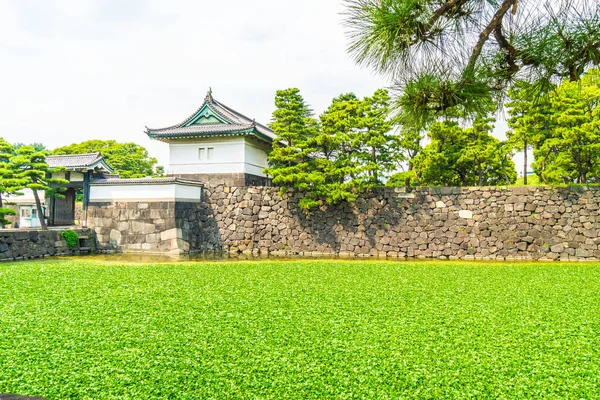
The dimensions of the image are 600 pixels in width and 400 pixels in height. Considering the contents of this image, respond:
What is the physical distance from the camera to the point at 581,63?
2.55m

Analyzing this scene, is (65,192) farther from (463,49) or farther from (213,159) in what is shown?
(463,49)

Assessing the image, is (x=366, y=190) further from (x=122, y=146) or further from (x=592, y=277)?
(x=122, y=146)

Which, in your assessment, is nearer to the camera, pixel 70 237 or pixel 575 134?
pixel 575 134

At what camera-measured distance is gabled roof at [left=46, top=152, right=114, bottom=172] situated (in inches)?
472

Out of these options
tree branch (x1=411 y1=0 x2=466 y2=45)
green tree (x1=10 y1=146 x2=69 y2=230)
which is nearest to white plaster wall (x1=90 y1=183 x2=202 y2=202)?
green tree (x1=10 y1=146 x2=69 y2=230)

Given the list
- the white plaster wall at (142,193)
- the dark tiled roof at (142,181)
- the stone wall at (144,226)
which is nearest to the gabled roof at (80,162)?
the dark tiled roof at (142,181)

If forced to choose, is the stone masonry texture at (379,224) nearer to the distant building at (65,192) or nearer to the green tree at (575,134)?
the green tree at (575,134)

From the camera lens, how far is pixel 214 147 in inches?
507

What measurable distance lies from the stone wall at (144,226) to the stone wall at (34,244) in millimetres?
667

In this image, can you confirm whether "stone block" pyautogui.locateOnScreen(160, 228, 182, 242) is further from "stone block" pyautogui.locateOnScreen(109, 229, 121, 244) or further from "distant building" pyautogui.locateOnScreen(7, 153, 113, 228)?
"distant building" pyautogui.locateOnScreen(7, 153, 113, 228)

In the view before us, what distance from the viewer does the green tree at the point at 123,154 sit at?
20.1 meters

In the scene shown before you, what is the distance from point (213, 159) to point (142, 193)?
8.24ft

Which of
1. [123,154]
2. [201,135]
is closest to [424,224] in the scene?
[201,135]

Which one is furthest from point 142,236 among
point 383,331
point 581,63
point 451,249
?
→ point 581,63
